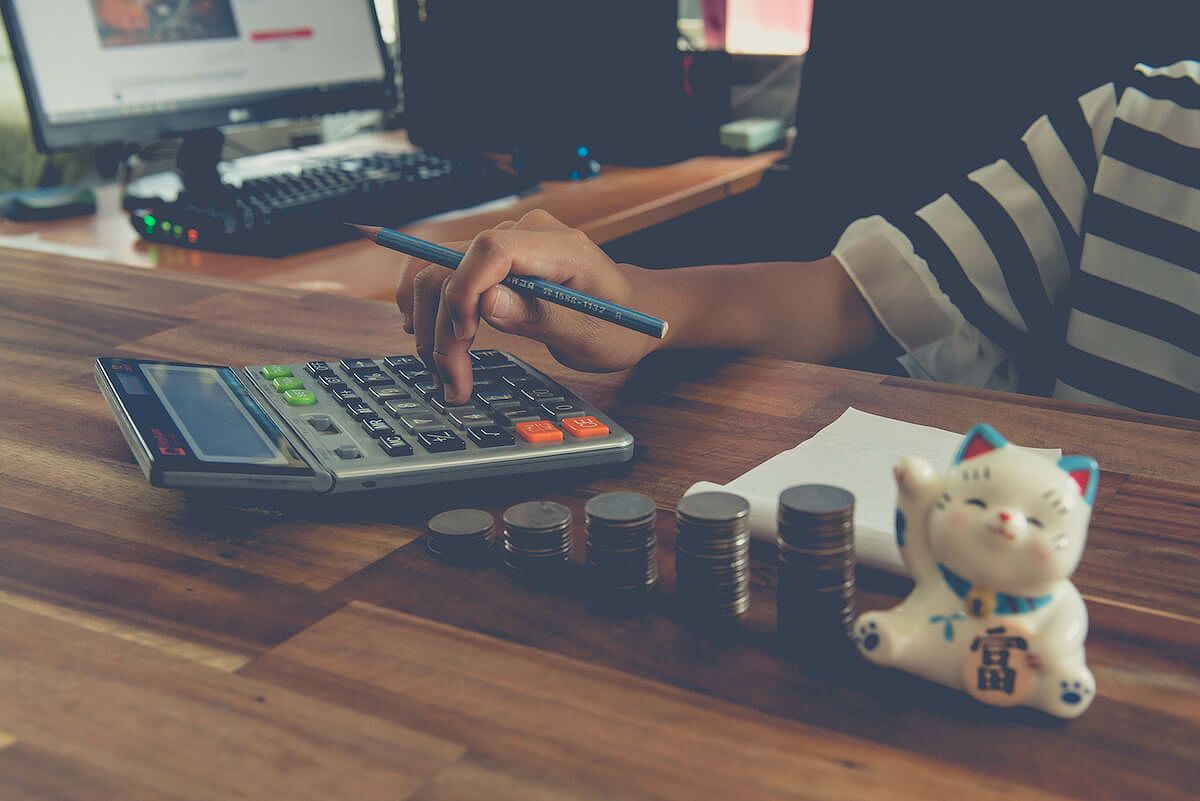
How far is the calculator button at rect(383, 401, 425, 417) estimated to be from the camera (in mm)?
709

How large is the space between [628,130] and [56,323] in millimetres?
1137

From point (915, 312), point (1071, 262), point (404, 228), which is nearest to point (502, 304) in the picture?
point (915, 312)

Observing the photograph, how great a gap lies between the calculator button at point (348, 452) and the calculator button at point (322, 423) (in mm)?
30

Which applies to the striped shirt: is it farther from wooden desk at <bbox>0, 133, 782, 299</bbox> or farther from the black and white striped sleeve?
wooden desk at <bbox>0, 133, 782, 299</bbox>

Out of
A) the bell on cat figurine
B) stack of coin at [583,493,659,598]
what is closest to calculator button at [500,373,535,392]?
stack of coin at [583,493,659,598]

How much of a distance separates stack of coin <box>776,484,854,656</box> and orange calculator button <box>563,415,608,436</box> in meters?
0.21

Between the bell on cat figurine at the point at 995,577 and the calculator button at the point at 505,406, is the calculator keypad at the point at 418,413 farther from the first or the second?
the bell on cat figurine at the point at 995,577

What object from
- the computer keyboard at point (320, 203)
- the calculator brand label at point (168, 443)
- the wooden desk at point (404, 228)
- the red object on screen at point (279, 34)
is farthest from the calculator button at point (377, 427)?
the red object on screen at point (279, 34)

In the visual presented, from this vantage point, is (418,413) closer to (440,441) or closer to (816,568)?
(440,441)

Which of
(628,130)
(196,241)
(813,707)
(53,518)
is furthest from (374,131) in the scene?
(813,707)

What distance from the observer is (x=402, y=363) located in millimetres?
797

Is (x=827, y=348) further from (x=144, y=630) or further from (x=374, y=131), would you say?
(x=374, y=131)

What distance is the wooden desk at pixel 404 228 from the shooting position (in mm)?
1233

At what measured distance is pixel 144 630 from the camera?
19.8 inches
